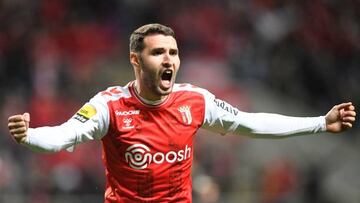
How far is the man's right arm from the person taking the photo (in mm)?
5316

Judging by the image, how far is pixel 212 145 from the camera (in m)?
12.7

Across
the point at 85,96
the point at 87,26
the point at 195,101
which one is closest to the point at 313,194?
the point at 85,96

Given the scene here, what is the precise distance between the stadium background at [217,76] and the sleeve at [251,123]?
211 inches

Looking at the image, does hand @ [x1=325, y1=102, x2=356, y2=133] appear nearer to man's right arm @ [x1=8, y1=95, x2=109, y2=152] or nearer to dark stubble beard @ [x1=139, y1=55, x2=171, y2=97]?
dark stubble beard @ [x1=139, y1=55, x2=171, y2=97]

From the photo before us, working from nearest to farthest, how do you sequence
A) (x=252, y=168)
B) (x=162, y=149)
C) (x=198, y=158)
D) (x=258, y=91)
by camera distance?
(x=162, y=149), (x=198, y=158), (x=252, y=168), (x=258, y=91)

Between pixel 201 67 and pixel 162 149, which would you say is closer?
pixel 162 149

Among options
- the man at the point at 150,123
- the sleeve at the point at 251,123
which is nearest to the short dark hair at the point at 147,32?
the man at the point at 150,123

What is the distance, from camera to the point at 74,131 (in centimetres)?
577

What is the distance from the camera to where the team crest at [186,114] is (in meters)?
6.20

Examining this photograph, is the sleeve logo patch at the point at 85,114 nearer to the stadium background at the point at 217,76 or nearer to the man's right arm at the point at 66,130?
the man's right arm at the point at 66,130

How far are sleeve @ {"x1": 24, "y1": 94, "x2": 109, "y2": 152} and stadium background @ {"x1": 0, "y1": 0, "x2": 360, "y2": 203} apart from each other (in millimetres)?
5794

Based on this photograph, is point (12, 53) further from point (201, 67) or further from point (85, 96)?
point (201, 67)

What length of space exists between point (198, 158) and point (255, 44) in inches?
106

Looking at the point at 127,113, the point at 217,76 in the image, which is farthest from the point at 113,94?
the point at 217,76
